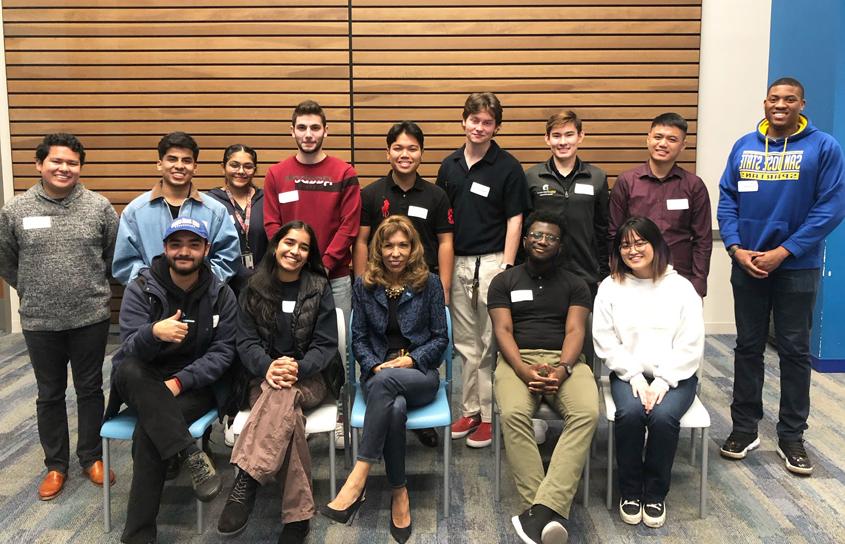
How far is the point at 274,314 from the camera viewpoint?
2814mm

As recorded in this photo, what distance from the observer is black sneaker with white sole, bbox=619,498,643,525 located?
270cm

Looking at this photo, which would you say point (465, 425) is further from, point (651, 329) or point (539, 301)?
point (651, 329)

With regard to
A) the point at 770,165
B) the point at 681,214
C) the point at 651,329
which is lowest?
the point at 651,329

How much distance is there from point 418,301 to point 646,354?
99cm

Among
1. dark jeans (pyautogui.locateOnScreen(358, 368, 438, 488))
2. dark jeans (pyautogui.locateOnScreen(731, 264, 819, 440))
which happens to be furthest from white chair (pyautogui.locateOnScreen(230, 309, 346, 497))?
dark jeans (pyautogui.locateOnScreen(731, 264, 819, 440))

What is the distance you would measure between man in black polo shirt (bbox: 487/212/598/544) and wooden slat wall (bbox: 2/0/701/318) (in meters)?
2.60

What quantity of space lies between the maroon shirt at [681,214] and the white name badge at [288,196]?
1689 millimetres

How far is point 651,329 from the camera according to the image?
2.86 metres

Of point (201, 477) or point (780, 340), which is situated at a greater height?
point (780, 340)

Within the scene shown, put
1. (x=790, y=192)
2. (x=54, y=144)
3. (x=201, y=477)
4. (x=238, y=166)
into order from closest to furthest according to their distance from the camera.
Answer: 1. (x=201, y=477)
2. (x=54, y=144)
3. (x=790, y=192)
4. (x=238, y=166)

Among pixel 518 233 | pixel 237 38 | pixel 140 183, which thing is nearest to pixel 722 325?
pixel 518 233

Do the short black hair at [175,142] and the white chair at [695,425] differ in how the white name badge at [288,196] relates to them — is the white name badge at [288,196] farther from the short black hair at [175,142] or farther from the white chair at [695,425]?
the white chair at [695,425]

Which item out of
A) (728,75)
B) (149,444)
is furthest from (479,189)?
(728,75)

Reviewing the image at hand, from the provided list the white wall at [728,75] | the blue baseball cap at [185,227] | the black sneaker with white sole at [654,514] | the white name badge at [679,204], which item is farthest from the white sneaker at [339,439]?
the white wall at [728,75]
